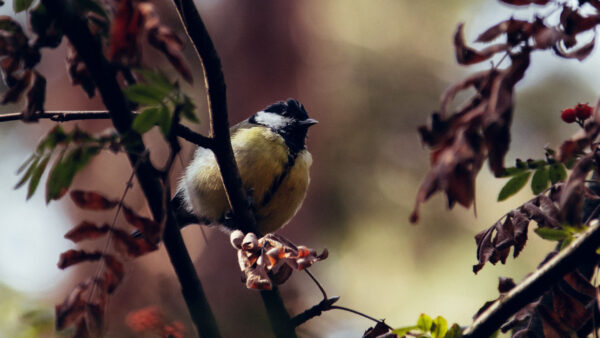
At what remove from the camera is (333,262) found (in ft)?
21.3

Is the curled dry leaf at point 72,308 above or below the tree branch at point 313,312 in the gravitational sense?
above

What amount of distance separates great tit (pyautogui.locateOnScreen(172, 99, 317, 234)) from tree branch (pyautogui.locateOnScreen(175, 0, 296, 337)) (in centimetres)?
129

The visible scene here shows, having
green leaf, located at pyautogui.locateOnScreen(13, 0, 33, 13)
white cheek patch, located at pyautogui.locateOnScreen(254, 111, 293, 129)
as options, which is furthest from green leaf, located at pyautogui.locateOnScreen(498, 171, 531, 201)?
white cheek patch, located at pyautogui.locateOnScreen(254, 111, 293, 129)

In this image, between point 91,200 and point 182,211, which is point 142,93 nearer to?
point 91,200

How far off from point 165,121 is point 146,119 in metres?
0.04

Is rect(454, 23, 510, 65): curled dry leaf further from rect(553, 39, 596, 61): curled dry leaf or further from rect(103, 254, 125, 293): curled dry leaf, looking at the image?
rect(103, 254, 125, 293): curled dry leaf

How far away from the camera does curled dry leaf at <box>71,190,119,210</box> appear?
1335 mm

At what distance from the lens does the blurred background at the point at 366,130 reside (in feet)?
21.0

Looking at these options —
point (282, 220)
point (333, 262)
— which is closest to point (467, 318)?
point (333, 262)

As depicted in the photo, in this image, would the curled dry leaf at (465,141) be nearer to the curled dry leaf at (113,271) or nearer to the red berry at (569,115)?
the curled dry leaf at (113,271)

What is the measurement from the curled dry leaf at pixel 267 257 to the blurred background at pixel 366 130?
381cm

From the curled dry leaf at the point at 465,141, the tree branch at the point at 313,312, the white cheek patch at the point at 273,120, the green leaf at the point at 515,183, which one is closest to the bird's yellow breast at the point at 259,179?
the white cheek patch at the point at 273,120

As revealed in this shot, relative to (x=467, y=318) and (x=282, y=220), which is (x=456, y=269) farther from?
(x=282, y=220)

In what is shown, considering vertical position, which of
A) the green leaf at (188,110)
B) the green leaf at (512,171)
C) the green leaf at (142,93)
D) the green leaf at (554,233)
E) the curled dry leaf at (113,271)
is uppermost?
the green leaf at (142,93)
